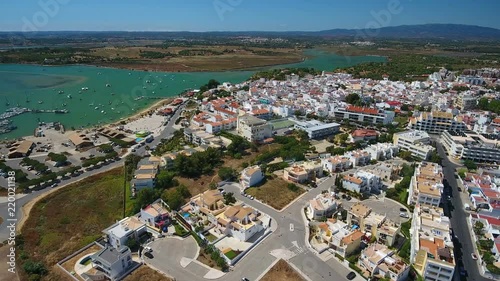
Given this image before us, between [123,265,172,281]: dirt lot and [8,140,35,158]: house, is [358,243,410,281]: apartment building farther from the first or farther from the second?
[8,140,35,158]: house

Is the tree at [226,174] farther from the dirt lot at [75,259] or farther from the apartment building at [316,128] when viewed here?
the apartment building at [316,128]

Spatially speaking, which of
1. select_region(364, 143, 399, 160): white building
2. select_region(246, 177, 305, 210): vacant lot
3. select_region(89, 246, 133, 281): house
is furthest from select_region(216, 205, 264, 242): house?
select_region(364, 143, 399, 160): white building

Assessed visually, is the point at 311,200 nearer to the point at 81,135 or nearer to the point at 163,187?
the point at 163,187

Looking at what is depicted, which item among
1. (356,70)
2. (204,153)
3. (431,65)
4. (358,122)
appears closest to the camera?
(204,153)

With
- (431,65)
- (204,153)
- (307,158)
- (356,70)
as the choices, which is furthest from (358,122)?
(431,65)

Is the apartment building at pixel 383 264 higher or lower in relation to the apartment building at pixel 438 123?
lower

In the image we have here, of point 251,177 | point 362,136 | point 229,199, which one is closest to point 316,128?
point 362,136

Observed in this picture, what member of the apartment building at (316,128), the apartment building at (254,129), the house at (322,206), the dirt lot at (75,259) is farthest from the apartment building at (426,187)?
the dirt lot at (75,259)
